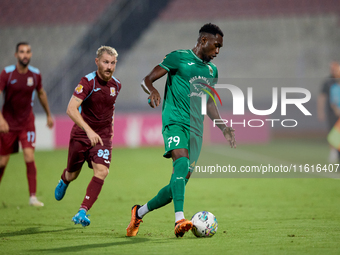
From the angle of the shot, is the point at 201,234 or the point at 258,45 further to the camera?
the point at 258,45

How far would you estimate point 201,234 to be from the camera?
4867 mm

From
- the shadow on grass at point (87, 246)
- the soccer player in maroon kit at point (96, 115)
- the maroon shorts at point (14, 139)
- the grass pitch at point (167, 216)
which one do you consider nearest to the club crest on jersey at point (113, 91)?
the soccer player in maroon kit at point (96, 115)

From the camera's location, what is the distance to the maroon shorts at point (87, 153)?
5707 millimetres

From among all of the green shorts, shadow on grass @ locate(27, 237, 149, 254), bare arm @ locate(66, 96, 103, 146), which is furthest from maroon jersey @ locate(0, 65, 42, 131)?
shadow on grass @ locate(27, 237, 149, 254)

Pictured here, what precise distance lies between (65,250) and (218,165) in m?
8.99

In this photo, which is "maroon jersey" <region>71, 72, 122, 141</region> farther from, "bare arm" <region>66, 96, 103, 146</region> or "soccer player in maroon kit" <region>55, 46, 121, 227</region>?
"bare arm" <region>66, 96, 103, 146</region>

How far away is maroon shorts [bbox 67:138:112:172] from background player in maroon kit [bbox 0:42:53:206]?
187 cm

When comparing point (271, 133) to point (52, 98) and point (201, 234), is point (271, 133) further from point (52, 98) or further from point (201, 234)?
point (201, 234)

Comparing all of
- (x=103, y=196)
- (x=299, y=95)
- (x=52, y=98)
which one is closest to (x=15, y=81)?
(x=103, y=196)

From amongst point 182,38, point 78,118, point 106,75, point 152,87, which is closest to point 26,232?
point 78,118

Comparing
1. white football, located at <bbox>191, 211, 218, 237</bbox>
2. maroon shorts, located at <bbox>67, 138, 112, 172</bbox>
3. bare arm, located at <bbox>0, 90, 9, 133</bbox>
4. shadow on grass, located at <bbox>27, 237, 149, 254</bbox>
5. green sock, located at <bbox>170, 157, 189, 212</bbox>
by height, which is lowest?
shadow on grass, located at <bbox>27, 237, 149, 254</bbox>

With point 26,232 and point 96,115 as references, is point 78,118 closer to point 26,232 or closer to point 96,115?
point 96,115

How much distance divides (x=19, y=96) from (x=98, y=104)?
2.55 meters

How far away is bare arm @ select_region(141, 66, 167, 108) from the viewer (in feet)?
15.3
